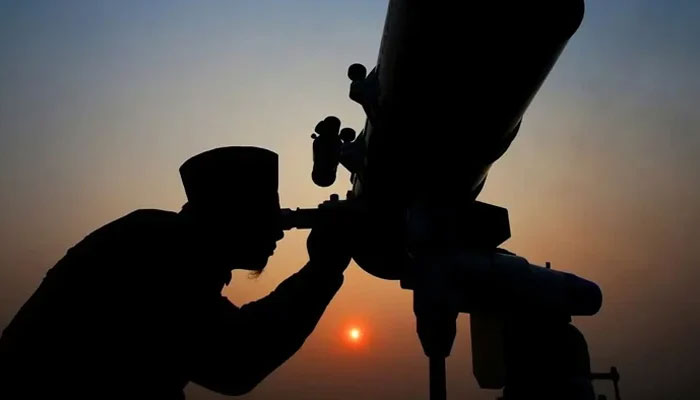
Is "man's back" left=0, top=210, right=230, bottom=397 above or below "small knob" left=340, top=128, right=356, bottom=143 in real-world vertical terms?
below

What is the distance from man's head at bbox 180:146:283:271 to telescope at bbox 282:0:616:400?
0.83m

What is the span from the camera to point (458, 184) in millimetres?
4156

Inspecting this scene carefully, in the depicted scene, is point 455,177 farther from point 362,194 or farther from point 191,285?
point 191,285

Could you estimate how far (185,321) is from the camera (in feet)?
8.92

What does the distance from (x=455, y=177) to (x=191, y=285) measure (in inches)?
88.4

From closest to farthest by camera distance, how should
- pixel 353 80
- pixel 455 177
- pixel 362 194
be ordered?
pixel 353 80 < pixel 455 177 < pixel 362 194

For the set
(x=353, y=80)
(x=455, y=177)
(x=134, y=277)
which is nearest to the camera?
(x=134, y=277)

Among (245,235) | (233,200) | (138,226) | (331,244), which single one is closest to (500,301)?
(331,244)

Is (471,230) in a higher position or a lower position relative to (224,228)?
higher

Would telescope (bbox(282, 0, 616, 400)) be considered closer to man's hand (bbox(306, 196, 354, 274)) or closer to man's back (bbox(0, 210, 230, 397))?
man's hand (bbox(306, 196, 354, 274))

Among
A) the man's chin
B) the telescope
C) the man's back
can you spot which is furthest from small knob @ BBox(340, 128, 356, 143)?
the man's back

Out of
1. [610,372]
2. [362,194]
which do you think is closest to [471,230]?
[362,194]

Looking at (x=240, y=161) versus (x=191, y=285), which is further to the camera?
(x=240, y=161)

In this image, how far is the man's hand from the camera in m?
3.73
